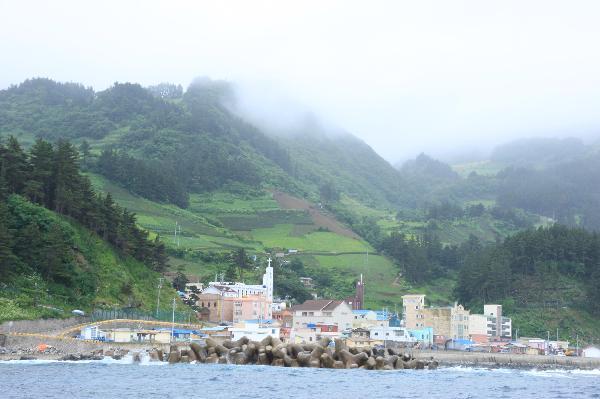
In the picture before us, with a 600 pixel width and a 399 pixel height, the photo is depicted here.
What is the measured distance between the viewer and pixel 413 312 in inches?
4407

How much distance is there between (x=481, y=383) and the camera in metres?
56.2

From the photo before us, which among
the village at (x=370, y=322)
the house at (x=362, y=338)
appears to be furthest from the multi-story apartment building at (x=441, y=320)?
the house at (x=362, y=338)

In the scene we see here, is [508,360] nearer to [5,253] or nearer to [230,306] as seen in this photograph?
[230,306]

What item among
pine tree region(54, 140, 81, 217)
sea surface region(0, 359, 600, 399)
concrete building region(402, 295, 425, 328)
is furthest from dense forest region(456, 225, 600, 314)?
pine tree region(54, 140, 81, 217)

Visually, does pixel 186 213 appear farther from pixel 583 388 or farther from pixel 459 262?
pixel 583 388

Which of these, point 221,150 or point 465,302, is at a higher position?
point 221,150

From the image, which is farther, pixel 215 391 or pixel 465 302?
pixel 465 302

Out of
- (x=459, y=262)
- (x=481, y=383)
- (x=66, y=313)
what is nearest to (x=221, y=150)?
(x=459, y=262)

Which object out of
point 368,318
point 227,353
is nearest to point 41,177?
point 227,353

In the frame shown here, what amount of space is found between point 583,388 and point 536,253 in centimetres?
7395

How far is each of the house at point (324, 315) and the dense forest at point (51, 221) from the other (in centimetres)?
1781

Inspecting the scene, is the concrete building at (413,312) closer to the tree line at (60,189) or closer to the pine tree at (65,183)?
the tree line at (60,189)

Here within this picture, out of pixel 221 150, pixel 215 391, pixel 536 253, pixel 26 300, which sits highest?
pixel 221 150

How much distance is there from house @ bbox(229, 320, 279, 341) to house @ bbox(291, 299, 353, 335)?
621 inches
